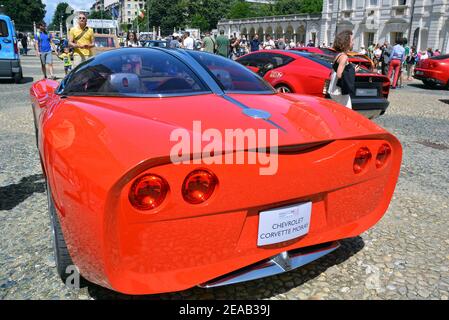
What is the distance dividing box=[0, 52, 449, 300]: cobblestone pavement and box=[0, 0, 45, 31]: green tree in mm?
79470

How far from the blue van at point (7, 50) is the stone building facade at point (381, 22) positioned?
42795 millimetres

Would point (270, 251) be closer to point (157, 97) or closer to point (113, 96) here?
point (157, 97)

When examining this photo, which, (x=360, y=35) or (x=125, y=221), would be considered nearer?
(x=125, y=221)

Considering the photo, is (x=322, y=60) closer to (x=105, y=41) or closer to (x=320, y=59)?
(x=320, y=59)

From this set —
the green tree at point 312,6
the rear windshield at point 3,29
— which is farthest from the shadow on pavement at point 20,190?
the green tree at point 312,6

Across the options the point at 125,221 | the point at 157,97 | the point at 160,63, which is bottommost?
the point at 125,221

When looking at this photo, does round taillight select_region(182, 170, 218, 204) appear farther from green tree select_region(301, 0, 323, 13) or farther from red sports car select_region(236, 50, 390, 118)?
green tree select_region(301, 0, 323, 13)

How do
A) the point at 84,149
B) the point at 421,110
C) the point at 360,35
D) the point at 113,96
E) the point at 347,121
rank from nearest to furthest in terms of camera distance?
1. the point at 84,149
2. the point at 347,121
3. the point at 113,96
4. the point at 421,110
5. the point at 360,35

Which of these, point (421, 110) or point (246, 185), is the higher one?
point (246, 185)

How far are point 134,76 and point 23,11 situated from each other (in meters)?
90.0

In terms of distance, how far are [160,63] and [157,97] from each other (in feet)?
1.58

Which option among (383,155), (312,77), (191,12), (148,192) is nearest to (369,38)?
(312,77)

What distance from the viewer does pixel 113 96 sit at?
2406 millimetres

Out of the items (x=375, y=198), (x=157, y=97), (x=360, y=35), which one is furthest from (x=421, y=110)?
(x=360, y=35)
